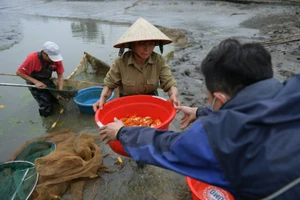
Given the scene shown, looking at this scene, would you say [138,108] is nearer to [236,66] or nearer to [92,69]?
[236,66]

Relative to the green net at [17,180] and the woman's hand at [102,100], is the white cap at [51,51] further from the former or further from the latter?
the green net at [17,180]

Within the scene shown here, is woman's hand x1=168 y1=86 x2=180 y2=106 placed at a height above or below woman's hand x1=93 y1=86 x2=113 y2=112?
above

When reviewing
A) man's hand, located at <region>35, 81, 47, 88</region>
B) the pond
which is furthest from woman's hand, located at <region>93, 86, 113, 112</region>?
man's hand, located at <region>35, 81, 47, 88</region>

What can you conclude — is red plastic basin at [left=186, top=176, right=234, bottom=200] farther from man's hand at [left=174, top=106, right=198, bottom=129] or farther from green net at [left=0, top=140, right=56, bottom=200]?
green net at [left=0, top=140, right=56, bottom=200]

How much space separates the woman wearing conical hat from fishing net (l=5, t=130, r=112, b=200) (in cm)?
80

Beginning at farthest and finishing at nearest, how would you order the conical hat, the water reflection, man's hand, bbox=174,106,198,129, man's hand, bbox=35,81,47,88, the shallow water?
the water reflection < man's hand, bbox=35,81,47,88 < the shallow water < the conical hat < man's hand, bbox=174,106,198,129

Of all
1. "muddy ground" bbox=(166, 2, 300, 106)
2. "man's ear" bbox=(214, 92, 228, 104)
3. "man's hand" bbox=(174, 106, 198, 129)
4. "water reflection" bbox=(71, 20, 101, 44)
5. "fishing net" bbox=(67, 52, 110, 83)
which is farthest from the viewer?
"water reflection" bbox=(71, 20, 101, 44)

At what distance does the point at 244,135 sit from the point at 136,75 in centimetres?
215

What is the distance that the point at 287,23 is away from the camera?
11.9 m

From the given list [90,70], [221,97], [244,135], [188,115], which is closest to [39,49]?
[90,70]

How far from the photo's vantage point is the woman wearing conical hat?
9.39 ft

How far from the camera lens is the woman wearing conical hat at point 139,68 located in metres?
2.86

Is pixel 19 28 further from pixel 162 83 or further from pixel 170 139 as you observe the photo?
pixel 170 139

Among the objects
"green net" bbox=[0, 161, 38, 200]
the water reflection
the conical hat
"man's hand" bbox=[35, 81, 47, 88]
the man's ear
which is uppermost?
the conical hat
